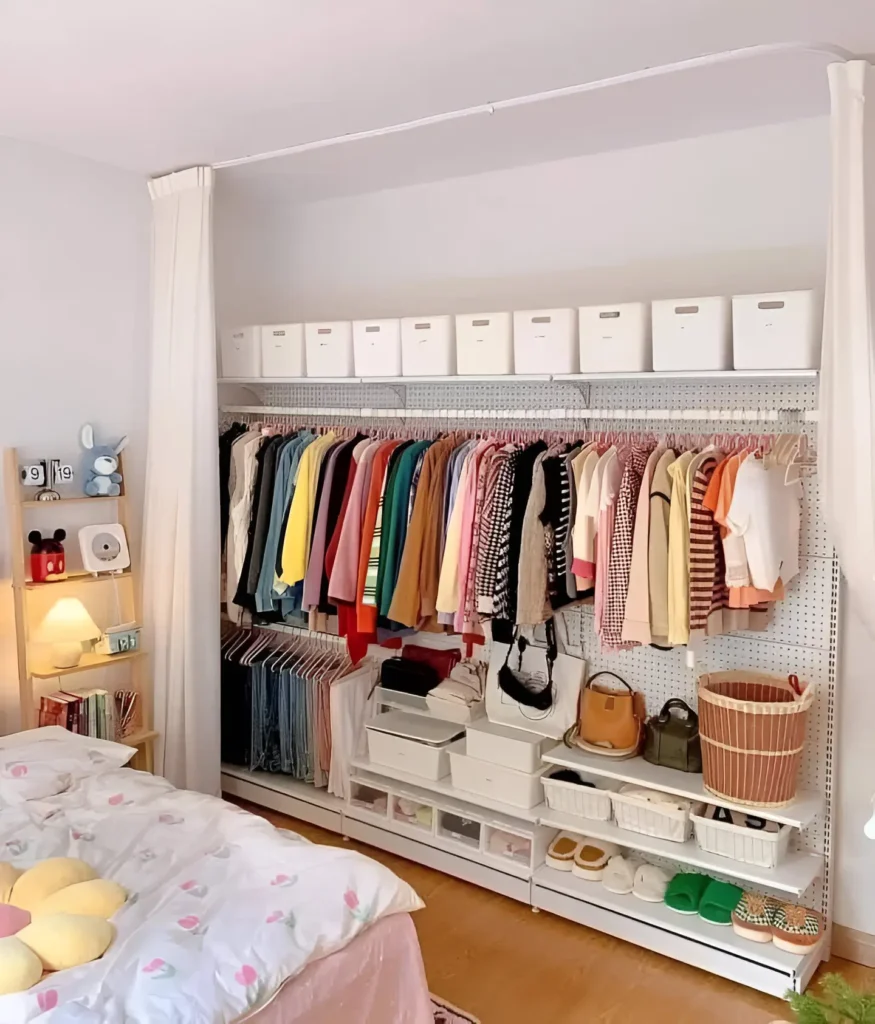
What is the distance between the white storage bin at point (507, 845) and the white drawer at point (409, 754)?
315mm

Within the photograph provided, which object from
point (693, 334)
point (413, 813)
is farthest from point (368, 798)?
point (693, 334)

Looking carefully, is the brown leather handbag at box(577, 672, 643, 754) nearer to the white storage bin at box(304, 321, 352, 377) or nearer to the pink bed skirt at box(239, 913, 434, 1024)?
the pink bed skirt at box(239, 913, 434, 1024)

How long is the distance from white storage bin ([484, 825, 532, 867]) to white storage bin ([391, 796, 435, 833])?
259 millimetres

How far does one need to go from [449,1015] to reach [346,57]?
279cm

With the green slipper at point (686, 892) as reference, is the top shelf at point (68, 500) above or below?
above

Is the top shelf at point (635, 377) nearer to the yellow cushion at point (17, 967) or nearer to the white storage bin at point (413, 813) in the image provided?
the white storage bin at point (413, 813)

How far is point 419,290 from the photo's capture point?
3.88 metres

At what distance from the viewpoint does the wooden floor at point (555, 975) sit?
2746 millimetres

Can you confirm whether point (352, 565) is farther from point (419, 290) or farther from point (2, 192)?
point (2, 192)

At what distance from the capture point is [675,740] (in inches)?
126

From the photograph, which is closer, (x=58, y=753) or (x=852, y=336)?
(x=852, y=336)

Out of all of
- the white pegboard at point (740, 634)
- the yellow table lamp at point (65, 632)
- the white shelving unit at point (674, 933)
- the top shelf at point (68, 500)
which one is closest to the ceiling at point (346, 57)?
the white pegboard at point (740, 634)

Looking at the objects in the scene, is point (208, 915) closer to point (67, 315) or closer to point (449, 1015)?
point (449, 1015)

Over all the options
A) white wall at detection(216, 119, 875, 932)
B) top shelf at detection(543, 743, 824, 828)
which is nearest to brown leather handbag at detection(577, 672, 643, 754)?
top shelf at detection(543, 743, 824, 828)
